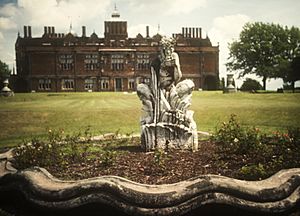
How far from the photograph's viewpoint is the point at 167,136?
6543 mm

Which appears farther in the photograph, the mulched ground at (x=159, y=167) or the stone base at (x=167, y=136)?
the stone base at (x=167, y=136)

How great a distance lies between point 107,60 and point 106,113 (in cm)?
2142

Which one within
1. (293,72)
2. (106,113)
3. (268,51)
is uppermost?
(268,51)

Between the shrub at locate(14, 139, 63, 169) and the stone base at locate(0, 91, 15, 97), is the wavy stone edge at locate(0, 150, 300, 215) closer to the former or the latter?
the shrub at locate(14, 139, 63, 169)

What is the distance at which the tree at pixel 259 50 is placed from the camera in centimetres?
1045

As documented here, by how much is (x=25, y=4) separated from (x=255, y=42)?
24.5ft

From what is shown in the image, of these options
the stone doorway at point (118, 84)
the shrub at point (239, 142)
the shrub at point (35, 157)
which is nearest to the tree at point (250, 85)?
the shrub at point (239, 142)

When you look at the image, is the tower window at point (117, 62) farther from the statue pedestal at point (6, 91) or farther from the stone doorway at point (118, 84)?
the statue pedestal at point (6, 91)

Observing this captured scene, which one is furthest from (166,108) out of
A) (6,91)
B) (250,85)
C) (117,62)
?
(117,62)

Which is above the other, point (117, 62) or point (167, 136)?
point (117, 62)

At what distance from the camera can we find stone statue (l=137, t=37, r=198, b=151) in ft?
21.5

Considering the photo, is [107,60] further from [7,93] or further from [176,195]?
[176,195]

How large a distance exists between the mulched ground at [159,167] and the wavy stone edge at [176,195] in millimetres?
803

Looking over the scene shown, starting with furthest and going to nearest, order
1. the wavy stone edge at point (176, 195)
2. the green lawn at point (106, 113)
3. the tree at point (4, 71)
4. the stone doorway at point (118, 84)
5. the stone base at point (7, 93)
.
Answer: the stone doorway at point (118, 84) < the stone base at point (7, 93) < the tree at point (4, 71) < the green lawn at point (106, 113) < the wavy stone edge at point (176, 195)
